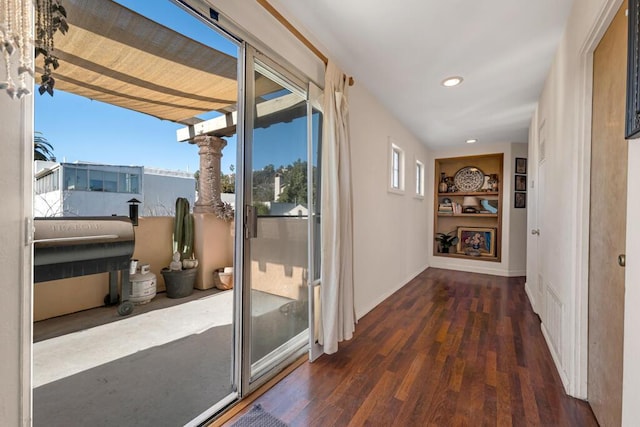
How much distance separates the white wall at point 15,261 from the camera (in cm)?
73

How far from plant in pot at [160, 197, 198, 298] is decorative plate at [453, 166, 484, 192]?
480 centimetres

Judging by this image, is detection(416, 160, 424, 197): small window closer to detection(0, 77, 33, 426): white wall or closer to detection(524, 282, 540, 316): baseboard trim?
detection(524, 282, 540, 316): baseboard trim

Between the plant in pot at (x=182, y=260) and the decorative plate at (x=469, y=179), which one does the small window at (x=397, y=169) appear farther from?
the plant in pot at (x=182, y=260)

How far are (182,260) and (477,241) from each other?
504cm

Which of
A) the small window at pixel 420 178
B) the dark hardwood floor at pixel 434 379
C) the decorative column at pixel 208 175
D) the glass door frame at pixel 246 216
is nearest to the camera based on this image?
the dark hardwood floor at pixel 434 379

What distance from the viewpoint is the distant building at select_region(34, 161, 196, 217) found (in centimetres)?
201

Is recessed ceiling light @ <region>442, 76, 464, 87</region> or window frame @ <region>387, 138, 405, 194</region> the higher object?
recessed ceiling light @ <region>442, 76, 464, 87</region>

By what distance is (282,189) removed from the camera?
1825 millimetres

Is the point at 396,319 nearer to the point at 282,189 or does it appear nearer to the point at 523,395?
the point at 523,395

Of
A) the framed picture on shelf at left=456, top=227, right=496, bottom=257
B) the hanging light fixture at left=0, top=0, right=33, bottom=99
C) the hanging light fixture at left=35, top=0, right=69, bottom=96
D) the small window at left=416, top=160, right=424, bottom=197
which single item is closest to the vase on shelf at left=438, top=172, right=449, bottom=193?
the small window at left=416, top=160, right=424, bottom=197

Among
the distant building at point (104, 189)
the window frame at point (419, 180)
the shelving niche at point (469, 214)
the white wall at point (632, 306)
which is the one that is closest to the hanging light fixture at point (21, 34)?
the distant building at point (104, 189)

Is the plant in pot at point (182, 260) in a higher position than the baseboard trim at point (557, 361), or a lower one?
higher

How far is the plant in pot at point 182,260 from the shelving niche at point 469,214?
14.1 feet

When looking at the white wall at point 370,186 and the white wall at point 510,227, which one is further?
the white wall at point 510,227
